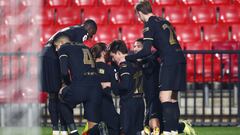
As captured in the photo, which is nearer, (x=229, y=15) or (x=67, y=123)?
(x=67, y=123)

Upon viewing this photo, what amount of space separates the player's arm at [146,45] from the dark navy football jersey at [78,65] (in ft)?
1.40

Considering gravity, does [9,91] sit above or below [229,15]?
below

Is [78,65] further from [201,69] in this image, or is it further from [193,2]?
[193,2]

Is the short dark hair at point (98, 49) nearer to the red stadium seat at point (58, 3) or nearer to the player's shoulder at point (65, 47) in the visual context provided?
→ the player's shoulder at point (65, 47)

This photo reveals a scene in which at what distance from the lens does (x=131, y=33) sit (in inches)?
627

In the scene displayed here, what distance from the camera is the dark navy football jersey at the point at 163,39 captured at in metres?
9.55

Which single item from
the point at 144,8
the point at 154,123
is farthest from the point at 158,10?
the point at 144,8

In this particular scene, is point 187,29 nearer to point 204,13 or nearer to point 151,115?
point 204,13

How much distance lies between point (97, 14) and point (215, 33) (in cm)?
230

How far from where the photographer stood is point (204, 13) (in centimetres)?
1611

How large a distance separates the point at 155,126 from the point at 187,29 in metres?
5.94

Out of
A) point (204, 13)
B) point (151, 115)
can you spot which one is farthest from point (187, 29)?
point (151, 115)

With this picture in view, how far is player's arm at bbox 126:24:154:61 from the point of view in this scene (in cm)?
943

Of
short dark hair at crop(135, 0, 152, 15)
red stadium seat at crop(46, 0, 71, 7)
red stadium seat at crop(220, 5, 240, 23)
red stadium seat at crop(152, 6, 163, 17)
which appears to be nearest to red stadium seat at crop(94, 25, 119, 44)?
red stadium seat at crop(152, 6, 163, 17)
